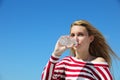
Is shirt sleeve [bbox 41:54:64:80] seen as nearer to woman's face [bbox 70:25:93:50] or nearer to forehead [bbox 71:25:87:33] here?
woman's face [bbox 70:25:93:50]

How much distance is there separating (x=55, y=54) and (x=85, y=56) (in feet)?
2.07

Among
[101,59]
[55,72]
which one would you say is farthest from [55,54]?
[101,59]

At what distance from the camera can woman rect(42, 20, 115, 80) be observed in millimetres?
5742

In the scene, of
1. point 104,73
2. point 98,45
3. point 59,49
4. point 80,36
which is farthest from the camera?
point 98,45

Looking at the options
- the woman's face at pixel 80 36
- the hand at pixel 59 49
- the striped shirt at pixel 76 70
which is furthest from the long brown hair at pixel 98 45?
the hand at pixel 59 49

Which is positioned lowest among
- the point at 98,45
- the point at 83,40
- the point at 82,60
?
the point at 82,60

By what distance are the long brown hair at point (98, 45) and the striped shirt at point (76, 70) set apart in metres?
0.45

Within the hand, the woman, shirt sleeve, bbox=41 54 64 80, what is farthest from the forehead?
shirt sleeve, bbox=41 54 64 80

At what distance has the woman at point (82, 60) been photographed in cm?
574

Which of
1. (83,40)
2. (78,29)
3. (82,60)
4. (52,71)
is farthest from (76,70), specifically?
(78,29)

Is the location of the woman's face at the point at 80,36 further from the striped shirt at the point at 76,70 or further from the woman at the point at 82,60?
the striped shirt at the point at 76,70

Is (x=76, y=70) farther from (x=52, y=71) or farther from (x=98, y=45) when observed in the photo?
(x=98, y=45)

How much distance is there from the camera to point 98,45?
6457 millimetres

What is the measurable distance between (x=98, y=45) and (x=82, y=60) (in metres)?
0.62
